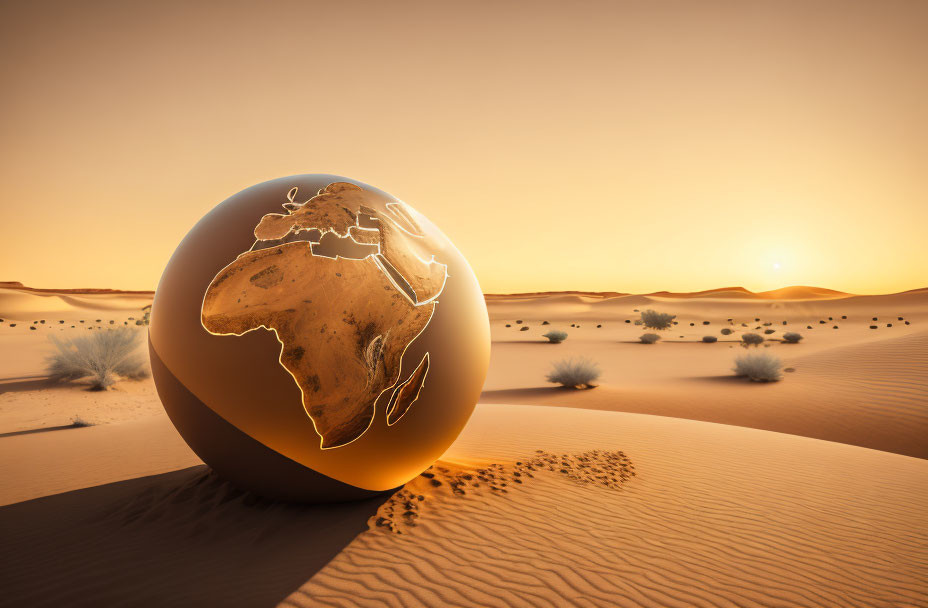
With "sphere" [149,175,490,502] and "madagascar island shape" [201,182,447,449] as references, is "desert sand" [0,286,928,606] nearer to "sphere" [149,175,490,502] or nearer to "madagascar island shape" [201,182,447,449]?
"sphere" [149,175,490,502]

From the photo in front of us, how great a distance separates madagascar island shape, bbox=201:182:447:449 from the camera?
3.63 metres

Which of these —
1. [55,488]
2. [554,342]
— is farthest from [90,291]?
[55,488]

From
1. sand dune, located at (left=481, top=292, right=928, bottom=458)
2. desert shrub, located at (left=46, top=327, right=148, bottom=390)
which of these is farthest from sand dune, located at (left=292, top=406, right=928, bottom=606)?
desert shrub, located at (left=46, top=327, right=148, bottom=390)

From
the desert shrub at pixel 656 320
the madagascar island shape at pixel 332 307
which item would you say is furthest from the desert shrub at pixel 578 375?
the desert shrub at pixel 656 320

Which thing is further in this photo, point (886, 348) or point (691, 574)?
point (886, 348)

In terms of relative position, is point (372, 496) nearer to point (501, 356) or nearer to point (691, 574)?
point (691, 574)

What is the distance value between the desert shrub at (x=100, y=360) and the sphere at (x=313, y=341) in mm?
13479

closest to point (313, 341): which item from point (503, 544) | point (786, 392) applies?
point (503, 544)

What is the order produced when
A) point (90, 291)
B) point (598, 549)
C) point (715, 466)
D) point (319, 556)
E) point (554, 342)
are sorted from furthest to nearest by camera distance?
1. point (90, 291)
2. point (554, 342)
3. point (715, 466)
4. point (598, 549)
5. point (319, 556)

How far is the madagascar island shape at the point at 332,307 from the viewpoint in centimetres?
363

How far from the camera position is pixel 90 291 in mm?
142500

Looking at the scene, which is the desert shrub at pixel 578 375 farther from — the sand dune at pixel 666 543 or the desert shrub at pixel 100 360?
the desert shrub at pixel 100 360

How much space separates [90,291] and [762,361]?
589 feet

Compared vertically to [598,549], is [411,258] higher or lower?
higher
